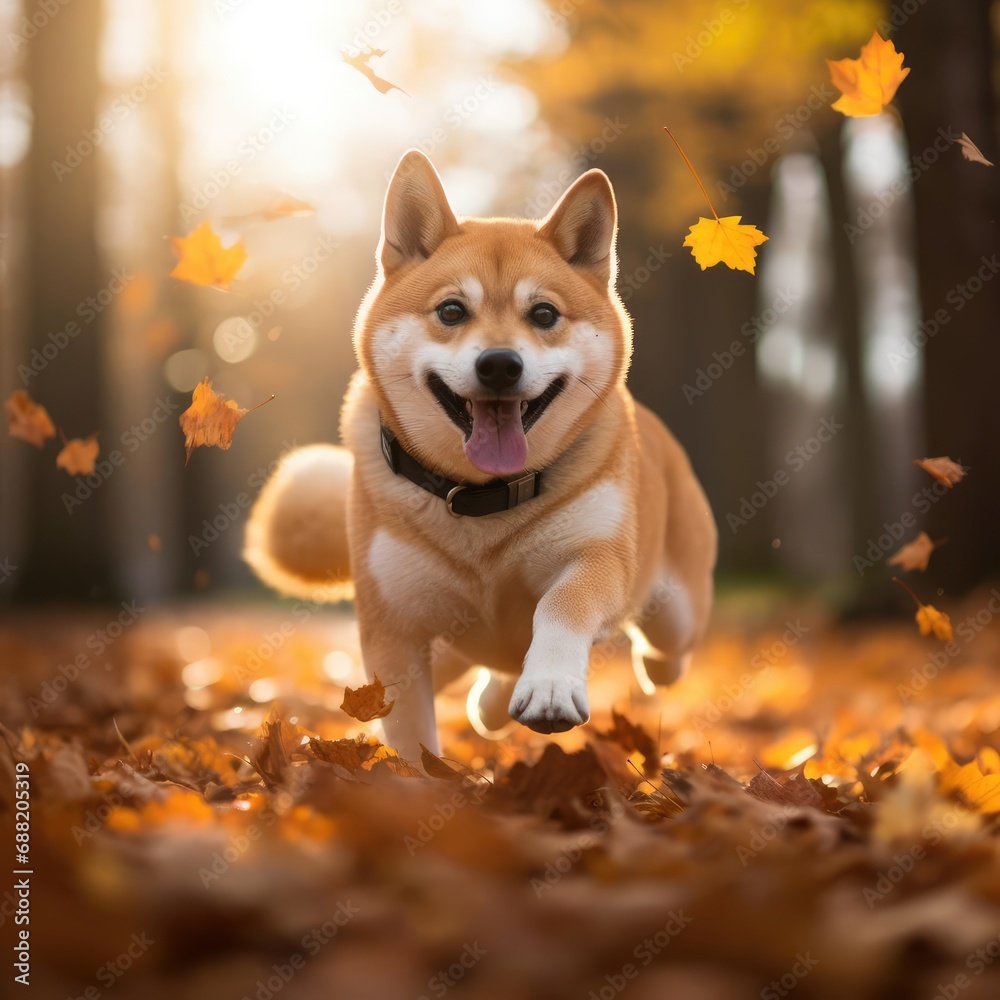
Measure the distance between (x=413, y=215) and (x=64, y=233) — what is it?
6.91 metres

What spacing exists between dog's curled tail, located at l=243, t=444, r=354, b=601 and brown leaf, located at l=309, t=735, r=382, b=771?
4.01 ft

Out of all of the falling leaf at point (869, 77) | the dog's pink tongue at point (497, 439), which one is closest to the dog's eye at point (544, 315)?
the dog's pink tongue at point (497, 439)

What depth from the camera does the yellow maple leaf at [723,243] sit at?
3217mm

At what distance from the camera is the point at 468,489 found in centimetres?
329

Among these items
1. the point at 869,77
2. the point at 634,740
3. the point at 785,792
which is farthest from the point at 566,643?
the point at 869,77

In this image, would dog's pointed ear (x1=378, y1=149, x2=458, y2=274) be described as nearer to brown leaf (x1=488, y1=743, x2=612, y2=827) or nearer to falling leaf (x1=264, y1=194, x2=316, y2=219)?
falling leaf (x1=264, y1=194, x2=316, y2=219)

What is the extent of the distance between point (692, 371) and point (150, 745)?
41.6 ft

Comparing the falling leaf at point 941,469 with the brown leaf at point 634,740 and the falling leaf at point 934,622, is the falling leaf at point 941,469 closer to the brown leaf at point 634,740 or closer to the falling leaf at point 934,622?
the falling leaf at point 934,622

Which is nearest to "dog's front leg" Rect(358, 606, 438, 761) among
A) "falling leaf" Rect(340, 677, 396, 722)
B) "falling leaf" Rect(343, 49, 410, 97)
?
"falling leaf" Rect(340, 677, 396, 722)

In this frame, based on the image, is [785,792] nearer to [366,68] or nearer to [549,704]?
[549,704]

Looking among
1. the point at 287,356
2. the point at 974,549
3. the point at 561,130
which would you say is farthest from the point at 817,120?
the point at 287,356

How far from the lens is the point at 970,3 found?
7.96 meters

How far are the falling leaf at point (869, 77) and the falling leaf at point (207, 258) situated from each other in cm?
209

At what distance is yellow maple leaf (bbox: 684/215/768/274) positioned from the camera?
3.22 meters
